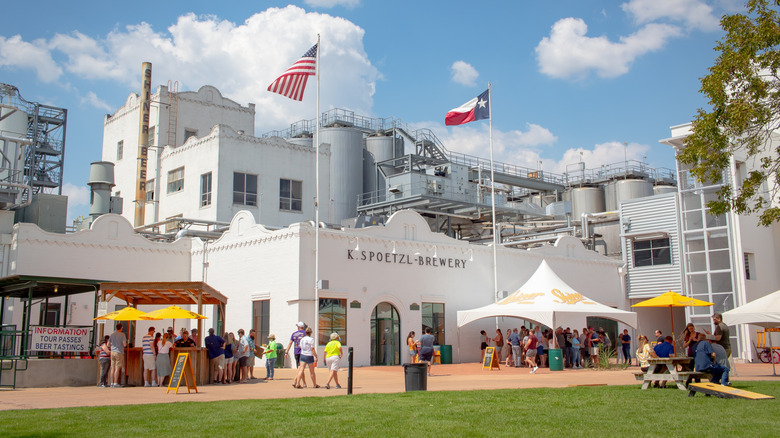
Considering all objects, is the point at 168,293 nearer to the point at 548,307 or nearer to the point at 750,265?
the point at 548,307

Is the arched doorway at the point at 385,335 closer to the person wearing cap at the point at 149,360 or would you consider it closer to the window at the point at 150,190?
the person wearing cap at the point at 149,360

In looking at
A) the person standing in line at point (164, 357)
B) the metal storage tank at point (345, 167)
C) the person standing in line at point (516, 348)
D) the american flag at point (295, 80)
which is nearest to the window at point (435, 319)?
the person standing in line at point (516, 348)

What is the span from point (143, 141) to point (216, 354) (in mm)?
26431

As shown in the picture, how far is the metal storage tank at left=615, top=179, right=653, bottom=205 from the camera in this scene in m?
50.6

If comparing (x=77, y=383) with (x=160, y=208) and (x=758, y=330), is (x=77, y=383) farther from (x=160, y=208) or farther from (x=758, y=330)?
(x=758, y=330)

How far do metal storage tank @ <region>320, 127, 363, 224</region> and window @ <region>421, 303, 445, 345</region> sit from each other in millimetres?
15293

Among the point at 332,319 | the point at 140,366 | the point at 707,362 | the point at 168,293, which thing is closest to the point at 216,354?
the point at 140,366

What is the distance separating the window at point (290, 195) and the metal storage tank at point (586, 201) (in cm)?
2172

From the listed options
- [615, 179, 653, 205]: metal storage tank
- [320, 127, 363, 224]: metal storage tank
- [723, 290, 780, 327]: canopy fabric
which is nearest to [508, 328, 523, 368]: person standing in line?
[723, 290, 780, 327]: canopy fabric

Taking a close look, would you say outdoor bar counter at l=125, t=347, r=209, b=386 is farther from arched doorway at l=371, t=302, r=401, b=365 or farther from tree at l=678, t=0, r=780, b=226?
tree at l=678, t=0, r=780, b=226

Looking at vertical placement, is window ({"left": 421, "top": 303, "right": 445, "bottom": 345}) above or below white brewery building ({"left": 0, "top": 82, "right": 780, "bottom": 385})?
below

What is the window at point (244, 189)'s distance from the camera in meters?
39.4

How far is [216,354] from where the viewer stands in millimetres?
20359

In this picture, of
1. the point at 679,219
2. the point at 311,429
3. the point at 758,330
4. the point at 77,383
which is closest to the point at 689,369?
the point at 311,429
